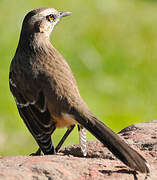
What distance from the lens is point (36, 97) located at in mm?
6848

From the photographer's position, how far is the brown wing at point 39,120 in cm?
650

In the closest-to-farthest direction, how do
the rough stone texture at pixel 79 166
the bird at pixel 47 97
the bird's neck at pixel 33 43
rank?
1. the rough stone texture at pixel 79 166
2. the bird at pixel 47 97
3. the bird's neck at pixel 33 43

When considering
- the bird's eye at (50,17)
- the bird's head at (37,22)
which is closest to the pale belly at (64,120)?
the bird's head at (37,22)

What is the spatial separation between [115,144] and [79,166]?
1.72 feet

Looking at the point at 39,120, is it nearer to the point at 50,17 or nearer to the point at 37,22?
the point at 37,22

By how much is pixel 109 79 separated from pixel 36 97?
621 cm

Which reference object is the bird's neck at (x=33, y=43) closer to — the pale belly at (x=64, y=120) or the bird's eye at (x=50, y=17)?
the bird's eye at (x=50, y=17)

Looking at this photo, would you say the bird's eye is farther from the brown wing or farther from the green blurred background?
the green blurred background

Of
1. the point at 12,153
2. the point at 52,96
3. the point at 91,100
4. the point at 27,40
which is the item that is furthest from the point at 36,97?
the point at 91,100

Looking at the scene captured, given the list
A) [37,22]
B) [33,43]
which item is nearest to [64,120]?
[33,43]

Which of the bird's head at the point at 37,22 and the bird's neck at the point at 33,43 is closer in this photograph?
the bird's neck at the point at 33,43

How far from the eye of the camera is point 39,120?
668 cm

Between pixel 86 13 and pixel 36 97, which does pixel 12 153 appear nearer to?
pixel 36 97

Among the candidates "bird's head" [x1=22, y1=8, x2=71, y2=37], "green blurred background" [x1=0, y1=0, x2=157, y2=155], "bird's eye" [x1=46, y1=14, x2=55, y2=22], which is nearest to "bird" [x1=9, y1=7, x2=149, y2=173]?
"bird's head" [x1=22, y1=8, x2=71, y2=37]
